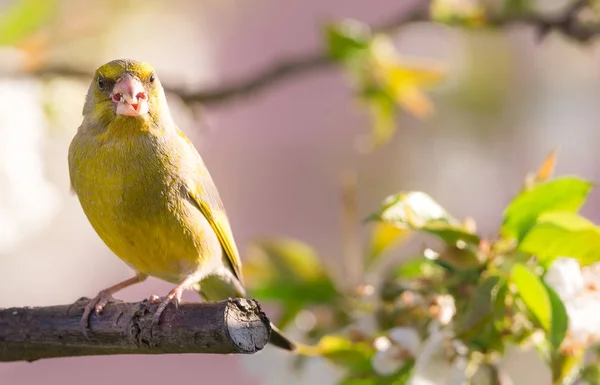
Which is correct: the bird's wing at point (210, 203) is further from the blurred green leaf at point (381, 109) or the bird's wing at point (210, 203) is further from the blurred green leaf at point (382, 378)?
the blurred green leaf at point (381, 109)

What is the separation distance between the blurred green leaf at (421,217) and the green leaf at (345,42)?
0.42 m

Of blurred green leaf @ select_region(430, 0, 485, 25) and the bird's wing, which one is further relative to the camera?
blurred green leaf @ select_region(430, 0, 485, 25)

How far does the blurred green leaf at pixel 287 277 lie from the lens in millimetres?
1046

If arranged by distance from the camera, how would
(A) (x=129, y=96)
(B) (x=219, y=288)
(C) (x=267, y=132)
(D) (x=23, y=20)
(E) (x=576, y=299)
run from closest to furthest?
(A) (x=129, y=96) < (E) (x=576, y=299) < (B) (x=219, y=288) < (D) (x=23, y=20) < (C) (x=267, y=132)

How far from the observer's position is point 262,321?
0.66 meters

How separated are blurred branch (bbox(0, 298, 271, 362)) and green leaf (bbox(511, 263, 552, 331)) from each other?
205 millimetres

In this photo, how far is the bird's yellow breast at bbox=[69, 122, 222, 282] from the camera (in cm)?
76

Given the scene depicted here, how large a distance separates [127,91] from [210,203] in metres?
0.17

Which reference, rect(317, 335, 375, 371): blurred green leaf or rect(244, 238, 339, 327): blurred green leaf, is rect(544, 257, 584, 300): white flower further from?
rect(244, 238, 339, 327): blurred green leaf

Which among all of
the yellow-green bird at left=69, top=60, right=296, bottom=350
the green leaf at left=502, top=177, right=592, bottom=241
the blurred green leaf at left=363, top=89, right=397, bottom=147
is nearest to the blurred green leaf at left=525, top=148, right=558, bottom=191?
the green leaf at left=502, top=177, right=592, bottom=241

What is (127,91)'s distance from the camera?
2.21ft

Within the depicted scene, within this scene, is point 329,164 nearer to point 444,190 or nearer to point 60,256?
point 444,190

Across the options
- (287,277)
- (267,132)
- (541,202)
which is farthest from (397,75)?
(267,132)

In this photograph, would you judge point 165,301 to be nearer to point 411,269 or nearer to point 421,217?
point 421,217
